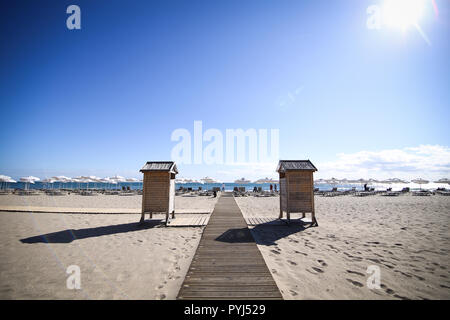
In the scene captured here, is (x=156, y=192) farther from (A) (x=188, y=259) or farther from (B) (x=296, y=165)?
(B) (x=296, y=165)

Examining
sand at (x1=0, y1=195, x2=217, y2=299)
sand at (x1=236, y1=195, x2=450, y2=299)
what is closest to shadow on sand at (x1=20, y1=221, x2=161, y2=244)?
sand at (x1=0, y1=195, x2=217, y2=299)

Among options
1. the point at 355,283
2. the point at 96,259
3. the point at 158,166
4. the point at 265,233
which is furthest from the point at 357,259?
the point at 158,166

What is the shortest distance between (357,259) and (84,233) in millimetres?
9387

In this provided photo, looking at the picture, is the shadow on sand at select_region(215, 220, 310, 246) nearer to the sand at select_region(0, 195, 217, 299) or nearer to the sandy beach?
the sandy beach

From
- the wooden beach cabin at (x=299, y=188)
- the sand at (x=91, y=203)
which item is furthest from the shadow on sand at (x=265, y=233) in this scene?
the sand at (x=91, y=203)

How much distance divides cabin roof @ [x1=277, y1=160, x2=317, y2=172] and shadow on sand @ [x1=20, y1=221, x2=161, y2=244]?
675 centimetres

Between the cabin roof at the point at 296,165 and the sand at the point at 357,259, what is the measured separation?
9.01 ft

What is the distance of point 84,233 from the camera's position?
23.1ft

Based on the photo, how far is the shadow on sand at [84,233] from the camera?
20.3 ft

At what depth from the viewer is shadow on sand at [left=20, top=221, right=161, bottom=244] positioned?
6180 mm

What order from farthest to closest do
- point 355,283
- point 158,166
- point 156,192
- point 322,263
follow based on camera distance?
point 158,166 → point 156,192 → point 322,263 → point 355,283

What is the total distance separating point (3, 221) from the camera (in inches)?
331
